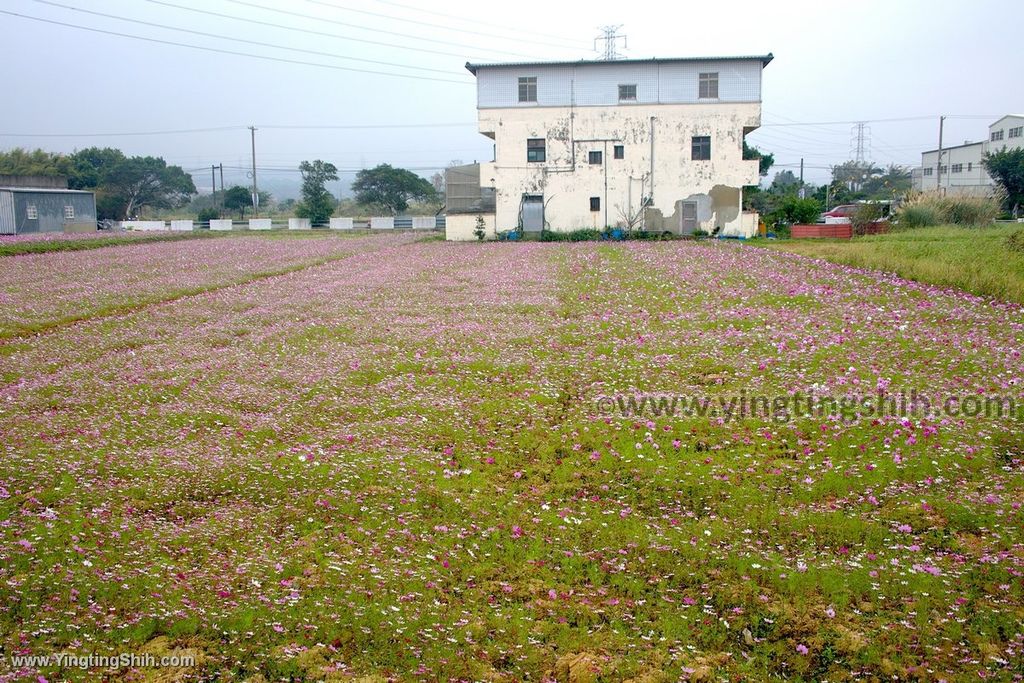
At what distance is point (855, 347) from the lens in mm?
14469

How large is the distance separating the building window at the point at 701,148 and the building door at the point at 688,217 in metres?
2.95

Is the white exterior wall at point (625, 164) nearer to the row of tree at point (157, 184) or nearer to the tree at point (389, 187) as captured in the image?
the row of tree at point (157, 184)

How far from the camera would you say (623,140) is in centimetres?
4778

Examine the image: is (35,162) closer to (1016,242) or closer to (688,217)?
(688,217)

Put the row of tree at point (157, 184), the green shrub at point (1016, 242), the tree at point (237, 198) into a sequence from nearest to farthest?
the green shrub at point (1016, 242) → the row of tree at point (157, 184) → the tree at point (237, 198)

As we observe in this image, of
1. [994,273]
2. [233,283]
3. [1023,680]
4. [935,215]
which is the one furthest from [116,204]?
[1023,680]

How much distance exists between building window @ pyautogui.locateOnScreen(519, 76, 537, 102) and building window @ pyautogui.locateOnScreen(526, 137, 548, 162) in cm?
251

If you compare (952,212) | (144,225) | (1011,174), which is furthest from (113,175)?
(1011,174)

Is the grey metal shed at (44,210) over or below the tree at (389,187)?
below

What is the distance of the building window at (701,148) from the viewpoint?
155ft

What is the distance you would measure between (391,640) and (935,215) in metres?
47.6

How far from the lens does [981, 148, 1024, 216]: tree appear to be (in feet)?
188

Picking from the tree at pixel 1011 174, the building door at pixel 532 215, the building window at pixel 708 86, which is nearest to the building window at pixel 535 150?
the building door at pixel 532 215

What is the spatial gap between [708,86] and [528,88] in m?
11.2
